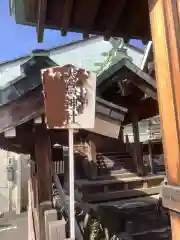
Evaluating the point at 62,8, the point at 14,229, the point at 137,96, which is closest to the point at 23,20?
the point at 62,8

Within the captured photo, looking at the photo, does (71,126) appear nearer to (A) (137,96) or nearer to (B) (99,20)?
(B) (99,20)

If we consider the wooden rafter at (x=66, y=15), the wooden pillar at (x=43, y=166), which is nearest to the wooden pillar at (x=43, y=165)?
the wooden pillar at (x=43, y=166)

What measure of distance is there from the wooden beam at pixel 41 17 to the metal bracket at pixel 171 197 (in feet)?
7.20

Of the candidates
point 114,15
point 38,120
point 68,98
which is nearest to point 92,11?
point 114,15

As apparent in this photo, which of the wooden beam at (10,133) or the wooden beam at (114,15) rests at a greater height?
the wooden beam at (114,15)

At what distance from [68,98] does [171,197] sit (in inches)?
63.0

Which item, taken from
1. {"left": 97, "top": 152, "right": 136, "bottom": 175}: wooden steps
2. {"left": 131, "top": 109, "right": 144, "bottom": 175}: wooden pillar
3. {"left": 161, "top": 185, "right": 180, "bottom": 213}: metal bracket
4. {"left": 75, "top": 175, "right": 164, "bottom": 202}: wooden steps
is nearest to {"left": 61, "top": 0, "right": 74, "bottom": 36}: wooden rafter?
{"left": 161, "top": 185, "right": 180, "bottom": 213}: metal bracket

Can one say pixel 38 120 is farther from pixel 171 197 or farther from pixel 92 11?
pixel 171 197

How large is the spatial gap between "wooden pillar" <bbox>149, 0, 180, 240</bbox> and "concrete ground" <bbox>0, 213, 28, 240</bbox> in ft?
31.9

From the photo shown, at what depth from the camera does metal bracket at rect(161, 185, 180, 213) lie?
67.2 inches

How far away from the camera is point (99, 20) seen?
3412mm

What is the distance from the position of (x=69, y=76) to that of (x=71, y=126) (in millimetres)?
543

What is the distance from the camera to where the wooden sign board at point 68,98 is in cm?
295

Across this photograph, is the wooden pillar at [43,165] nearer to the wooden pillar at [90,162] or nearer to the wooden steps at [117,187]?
the wooden steps at [117,187]
